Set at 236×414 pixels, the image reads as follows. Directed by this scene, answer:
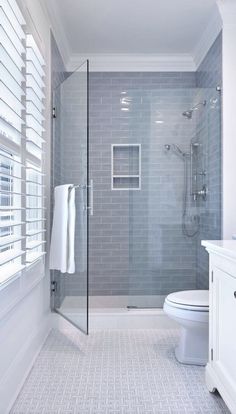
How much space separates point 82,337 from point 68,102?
187 centimetres

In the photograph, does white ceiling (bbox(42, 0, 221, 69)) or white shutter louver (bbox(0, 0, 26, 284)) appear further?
white ceiling (bbox(42, 0, 221, 69))

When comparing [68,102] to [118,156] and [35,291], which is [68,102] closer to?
[118,156]

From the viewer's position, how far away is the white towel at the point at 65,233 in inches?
101

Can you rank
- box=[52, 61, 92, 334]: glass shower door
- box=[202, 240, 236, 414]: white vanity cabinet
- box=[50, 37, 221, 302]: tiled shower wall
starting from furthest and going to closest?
box=[50, 37, 221, 302]: tiled shower wall → box=[52, 61, 92, 334]: glass shower door → box=[202, 240, 236, 414]: white vanity cabinet

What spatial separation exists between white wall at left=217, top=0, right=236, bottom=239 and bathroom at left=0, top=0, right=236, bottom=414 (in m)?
0.01

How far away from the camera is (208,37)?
309 cm

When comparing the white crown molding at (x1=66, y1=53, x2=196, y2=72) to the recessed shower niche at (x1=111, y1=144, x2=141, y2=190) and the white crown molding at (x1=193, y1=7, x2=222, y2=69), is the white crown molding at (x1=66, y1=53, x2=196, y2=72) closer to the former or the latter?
the white crown molding at (x1=193, y1=7, x2=222, y2=69)

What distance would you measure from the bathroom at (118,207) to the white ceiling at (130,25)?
0.7 inches

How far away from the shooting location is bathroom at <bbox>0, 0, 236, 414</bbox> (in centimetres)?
180

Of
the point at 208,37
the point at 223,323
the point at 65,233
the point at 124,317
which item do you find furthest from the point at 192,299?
the point at 208,37

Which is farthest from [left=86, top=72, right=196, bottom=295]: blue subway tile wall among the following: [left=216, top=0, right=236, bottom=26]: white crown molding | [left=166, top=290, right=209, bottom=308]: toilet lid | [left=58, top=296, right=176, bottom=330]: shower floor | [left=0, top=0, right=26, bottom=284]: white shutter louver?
[left=0, top=0, right=26, bottom=284]: white shutter louver

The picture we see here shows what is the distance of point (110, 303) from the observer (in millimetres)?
3303

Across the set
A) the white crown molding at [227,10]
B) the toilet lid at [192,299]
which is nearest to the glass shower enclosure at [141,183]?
the white crown molding at [227,10]

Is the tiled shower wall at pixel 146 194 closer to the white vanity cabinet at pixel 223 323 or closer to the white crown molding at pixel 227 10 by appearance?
the white crown molding at pixel 227 10
